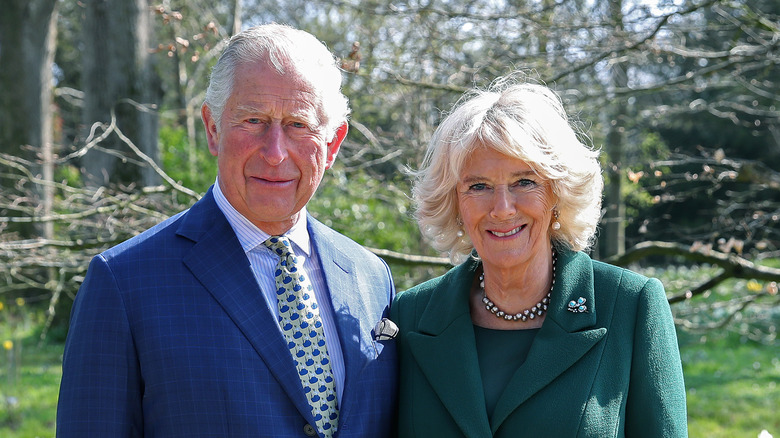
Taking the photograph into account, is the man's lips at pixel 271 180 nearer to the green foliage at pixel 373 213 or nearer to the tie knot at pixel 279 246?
the tie knot at pixel 279 246

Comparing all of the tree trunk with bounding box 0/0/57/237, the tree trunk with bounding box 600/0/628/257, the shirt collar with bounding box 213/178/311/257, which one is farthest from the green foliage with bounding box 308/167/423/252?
the tree trunk with bounding box 0/0/57/237

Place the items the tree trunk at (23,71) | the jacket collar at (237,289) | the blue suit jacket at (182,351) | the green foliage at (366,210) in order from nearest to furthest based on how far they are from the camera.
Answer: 1. the blue suit jacket at (182,351)
2. the jacket collar at (237,289)
3. the green foliage at (366,210)
4. the tree trunk at (23,71)

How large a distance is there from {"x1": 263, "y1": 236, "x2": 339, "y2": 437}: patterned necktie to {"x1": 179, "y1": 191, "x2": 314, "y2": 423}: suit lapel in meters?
0.09

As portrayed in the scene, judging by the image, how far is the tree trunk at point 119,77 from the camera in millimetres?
7422

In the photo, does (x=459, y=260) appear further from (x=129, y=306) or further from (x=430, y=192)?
(x=129, y=306)

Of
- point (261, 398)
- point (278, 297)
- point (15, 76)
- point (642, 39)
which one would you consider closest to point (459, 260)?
point (278, 297)

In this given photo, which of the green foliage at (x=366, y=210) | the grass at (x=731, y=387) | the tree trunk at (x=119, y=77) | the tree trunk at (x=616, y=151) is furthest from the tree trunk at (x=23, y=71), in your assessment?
the grass at (x=731, y=387)

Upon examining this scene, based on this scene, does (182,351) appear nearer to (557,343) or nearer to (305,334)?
(305,334)

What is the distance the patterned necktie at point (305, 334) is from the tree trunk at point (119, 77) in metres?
5.21

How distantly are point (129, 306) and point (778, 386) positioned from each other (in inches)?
305

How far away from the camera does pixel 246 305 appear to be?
2.35m

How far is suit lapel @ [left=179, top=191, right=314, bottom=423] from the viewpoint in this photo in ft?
7.54

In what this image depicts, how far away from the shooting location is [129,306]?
2.21 m

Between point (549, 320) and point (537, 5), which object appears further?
point (537, 5)
